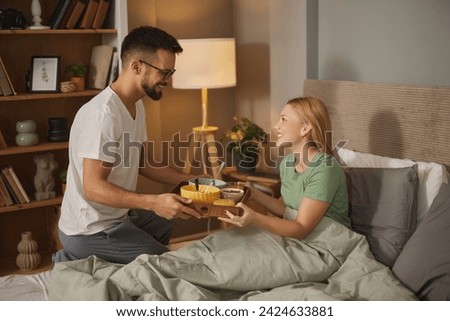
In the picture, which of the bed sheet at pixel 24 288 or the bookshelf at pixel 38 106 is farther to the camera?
the bookshelf at pixel 38 106

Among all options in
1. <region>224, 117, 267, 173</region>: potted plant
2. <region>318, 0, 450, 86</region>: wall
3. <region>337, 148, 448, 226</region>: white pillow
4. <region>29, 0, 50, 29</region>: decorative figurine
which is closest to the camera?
<region>337, 148, 448, 226</region>: white pillow

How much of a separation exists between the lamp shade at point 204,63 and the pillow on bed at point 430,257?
1.81 metres

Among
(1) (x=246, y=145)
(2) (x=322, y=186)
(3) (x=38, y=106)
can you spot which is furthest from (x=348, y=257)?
(3) (x=38, y=106)

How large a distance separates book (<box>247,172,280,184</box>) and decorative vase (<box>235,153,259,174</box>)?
39 millimetres

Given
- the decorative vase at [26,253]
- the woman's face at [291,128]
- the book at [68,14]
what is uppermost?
the book at [68,14]

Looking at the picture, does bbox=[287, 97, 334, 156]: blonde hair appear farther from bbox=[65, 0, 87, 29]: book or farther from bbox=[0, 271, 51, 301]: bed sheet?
bbox=[65, 0, 87, 29]: book

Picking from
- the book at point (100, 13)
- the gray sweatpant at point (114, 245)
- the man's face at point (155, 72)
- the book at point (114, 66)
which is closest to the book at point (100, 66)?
the book at point (114, 66)

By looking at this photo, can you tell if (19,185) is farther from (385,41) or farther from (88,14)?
(385,41)

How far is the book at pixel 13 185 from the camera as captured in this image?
352 cm

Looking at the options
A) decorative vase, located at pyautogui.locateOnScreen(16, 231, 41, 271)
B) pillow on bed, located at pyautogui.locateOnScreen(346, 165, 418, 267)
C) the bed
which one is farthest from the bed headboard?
decorative vase, located at pyautogui.locateOnScreen(16, 231, 41, 271)

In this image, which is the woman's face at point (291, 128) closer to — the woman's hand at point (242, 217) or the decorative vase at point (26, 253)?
the woman's hand at point (242, 217)

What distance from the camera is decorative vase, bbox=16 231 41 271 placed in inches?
142
